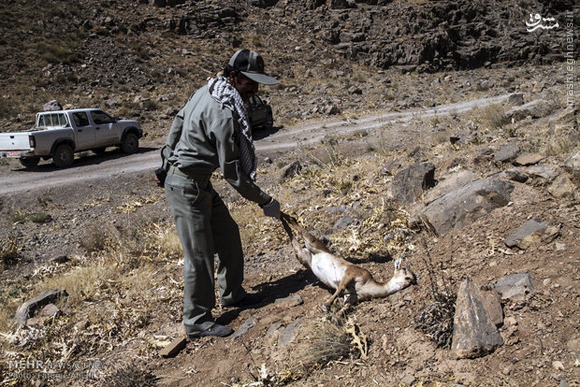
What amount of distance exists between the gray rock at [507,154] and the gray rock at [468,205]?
1.17 m

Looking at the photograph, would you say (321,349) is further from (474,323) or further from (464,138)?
(464,138)

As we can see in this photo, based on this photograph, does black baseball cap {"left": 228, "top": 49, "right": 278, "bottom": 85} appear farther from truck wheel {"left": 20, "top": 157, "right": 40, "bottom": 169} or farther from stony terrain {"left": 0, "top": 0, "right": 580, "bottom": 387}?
truck wheel {"left": 20, "top": 157, "right": 40, "bottom": 169}

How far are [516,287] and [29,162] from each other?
13995 millimetres

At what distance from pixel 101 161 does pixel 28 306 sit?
1080cm

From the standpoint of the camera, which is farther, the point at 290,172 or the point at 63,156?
the point at 63,156

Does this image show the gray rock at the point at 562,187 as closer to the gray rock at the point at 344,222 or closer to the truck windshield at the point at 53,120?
the gray rock at the point at 344,222

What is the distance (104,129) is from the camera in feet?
49.5

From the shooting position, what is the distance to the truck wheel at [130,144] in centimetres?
1561

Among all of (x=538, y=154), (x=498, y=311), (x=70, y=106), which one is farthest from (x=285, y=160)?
(x=70, y=106)

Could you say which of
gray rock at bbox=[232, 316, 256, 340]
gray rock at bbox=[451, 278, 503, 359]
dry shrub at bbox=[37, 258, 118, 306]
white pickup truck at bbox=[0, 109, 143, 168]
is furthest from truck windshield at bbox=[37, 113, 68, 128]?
gray rock at bbox=[451, 278, 503, 359]

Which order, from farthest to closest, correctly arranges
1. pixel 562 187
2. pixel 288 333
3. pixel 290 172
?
pixel 290 172 < pixel 562 187 < pixel 288 333

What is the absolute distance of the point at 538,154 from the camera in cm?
507

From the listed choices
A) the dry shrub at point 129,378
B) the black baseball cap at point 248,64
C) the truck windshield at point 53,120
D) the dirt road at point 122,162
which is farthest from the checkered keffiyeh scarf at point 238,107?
the truck windshield at point 53,120

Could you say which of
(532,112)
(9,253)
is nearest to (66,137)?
(9,253)
